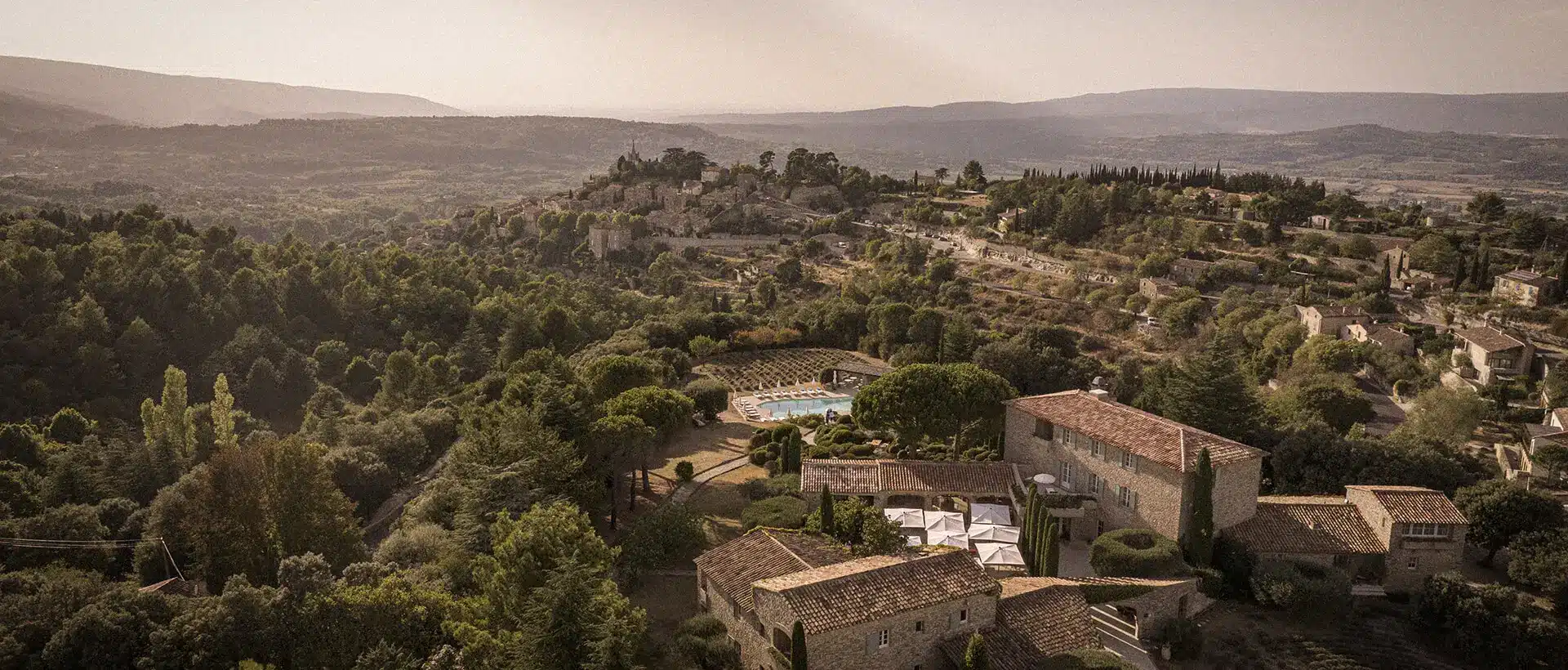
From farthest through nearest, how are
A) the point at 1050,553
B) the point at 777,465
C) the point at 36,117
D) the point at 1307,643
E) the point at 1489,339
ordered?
the point at 36,117 → the point at 1489,339 → the point at 777,465 → the point at 1050,553 → the point at 1307,643

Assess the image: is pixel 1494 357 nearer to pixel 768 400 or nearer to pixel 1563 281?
pixel 1563 281

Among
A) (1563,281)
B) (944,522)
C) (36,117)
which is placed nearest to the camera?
(944,522)

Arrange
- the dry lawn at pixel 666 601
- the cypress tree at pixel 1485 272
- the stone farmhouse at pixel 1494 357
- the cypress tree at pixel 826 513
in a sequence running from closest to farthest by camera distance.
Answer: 1. the dry lawn at pixel 666 601
2. the cypress tree at pixel 826 513
3. the stone farmhouse at pixel 1494 357
4. the cypress tree at pixel 1485 272

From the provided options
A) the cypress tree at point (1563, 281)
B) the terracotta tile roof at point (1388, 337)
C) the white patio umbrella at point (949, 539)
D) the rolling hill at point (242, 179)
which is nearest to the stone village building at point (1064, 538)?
the white patio umbrella at point (949, 539)

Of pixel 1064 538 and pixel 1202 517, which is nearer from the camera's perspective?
pixel 1202 517

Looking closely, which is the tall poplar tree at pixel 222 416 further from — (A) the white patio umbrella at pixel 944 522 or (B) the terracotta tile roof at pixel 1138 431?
(B) the terracotta tile roof at pixel 1138 431

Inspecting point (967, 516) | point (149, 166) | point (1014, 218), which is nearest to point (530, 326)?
point (967, 516)

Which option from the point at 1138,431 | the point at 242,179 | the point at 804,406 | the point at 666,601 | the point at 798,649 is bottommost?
the point at 666,601

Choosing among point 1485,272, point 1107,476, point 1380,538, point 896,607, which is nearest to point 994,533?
point 1107,476
